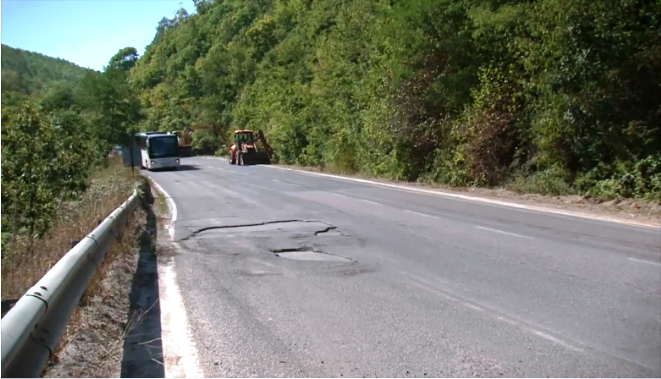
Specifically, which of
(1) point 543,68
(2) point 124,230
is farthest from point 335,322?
(1) point 543,68

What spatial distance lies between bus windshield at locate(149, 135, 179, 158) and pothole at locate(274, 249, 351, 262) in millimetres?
40747

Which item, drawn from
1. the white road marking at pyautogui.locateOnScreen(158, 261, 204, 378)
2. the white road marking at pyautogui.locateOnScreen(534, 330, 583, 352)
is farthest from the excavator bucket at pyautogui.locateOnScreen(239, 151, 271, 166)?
the white road marking at pyautogui.locateOnScreen(534, 330, 583, 352)

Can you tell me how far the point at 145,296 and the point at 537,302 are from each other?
14.9 ft

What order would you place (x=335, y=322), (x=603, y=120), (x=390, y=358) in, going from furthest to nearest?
(x=603, y=120), (x=335, y=322), (x=390, y=358)

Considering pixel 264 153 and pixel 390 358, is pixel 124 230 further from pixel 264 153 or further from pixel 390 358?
pixel 264 153

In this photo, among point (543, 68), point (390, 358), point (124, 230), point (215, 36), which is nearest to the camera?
point (390, 358)

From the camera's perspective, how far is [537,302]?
7609 mm

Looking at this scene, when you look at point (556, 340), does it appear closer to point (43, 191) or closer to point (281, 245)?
point (281, 245)

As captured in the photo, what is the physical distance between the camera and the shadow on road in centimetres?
570

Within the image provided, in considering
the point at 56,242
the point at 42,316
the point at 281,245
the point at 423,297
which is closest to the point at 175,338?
the point at 42,316

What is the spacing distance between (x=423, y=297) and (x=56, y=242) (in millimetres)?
5553

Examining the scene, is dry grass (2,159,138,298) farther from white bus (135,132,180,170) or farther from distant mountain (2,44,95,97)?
distant mountain (2,44,95,97)

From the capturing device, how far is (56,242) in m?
10.3

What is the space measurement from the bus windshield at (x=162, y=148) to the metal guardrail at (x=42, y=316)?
44.6 meters
